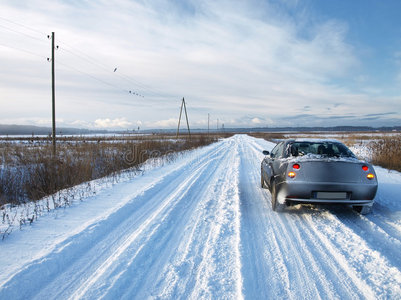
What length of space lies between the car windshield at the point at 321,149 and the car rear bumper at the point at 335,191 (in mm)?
768

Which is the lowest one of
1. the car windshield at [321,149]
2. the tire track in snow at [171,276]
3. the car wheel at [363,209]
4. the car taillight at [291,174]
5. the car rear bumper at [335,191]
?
the tire track in snow at [171,276]

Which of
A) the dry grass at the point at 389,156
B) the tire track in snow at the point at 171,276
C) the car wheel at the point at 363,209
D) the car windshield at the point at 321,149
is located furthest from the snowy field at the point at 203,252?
the dry grass at the point at 389,156

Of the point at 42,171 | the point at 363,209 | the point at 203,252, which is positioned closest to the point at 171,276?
the point at 203,252

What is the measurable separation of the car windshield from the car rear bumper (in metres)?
0.77

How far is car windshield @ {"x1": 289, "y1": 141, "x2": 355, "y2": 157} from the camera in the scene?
Result: 5176 millimetres

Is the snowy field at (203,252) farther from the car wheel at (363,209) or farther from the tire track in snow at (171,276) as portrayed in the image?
the car wheel at (363,209)

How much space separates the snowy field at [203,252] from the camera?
8.46 ft

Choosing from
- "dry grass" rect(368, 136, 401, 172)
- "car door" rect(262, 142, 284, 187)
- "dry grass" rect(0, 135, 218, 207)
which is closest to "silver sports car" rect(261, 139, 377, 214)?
"car door" rect(262, 142, 284, 187)

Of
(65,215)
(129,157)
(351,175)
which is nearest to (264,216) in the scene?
(351,175)

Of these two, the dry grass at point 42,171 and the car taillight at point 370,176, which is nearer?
the car taillight at point 370,176

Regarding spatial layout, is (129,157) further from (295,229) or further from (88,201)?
(295,229)

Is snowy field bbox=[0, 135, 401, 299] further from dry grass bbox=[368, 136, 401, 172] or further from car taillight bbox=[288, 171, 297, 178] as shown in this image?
dry grass bbox=[368, 136, 401, 172]

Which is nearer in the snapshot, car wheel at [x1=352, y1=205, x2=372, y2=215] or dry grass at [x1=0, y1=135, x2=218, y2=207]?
car wheel at [x1=352, y1=205, x2=372, y2=215]

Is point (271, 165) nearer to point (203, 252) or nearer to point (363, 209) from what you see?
point (363, 209)
